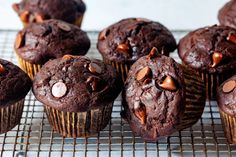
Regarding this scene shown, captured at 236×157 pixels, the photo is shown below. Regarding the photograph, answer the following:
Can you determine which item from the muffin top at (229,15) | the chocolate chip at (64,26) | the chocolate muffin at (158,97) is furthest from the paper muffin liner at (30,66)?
the muffin top at (229,15)

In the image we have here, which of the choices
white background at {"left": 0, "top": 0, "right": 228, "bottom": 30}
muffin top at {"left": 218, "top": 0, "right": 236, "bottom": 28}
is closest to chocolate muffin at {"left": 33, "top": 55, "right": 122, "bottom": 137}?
muffin top at {"left": 218, "top": 0, "right": 236, "bottom": 28}

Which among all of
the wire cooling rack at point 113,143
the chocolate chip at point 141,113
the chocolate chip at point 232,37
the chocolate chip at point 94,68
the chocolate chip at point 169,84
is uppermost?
the chocolate chip at point 232,37

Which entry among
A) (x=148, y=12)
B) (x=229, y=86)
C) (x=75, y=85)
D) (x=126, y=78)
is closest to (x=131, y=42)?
(x=126, y=78)

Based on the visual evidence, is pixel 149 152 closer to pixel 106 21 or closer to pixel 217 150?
pixel 217 150

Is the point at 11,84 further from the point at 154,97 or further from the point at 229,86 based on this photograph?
the point at 229,86

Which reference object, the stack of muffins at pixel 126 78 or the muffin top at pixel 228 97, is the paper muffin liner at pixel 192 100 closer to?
the stack of muffins at pixel 126 78

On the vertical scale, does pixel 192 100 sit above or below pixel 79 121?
above

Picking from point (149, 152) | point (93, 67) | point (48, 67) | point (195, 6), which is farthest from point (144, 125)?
point (195, 6)
